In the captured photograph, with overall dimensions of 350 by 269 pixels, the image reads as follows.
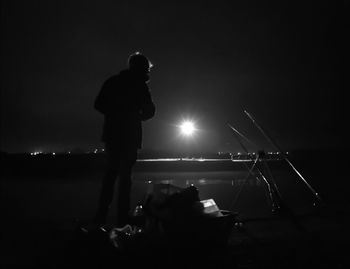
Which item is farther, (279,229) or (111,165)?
(279,229)

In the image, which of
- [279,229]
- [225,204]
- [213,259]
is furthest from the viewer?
[225,204]

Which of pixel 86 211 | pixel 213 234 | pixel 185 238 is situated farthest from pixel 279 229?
pixel 86 211

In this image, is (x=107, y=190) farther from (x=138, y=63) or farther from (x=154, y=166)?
(x=154, y=166)

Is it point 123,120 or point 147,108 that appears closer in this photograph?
point 123,120

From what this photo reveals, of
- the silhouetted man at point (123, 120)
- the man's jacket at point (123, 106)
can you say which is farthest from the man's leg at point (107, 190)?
the man's jacket at point (123, 106)

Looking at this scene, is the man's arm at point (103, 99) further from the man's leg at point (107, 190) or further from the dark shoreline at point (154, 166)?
the dark shoreline at point (154, 166)

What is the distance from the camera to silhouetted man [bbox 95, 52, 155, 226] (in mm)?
3867

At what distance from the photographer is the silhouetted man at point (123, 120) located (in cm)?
387

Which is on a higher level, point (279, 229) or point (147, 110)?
point (147, 110)

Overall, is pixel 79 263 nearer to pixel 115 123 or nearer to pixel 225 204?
pixel 115 123

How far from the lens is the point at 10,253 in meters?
3.29

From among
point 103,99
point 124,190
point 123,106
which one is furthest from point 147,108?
point 124,190

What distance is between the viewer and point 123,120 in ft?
13.0

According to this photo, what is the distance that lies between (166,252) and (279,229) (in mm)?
2153
